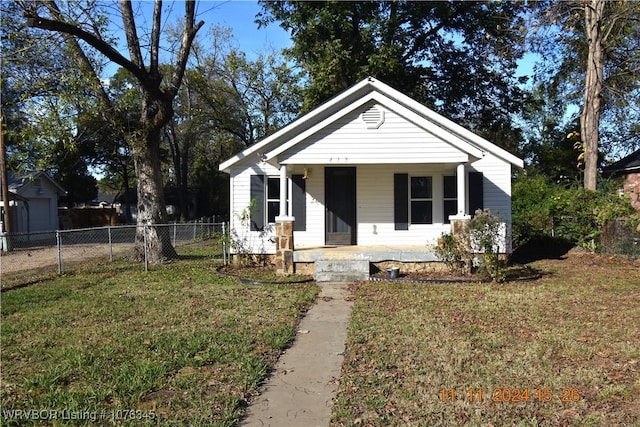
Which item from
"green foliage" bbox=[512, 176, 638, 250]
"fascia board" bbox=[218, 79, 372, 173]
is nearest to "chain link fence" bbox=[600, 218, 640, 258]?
"green foliage" bbox=[512, 176, 638, 250]

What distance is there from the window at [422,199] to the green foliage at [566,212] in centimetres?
247

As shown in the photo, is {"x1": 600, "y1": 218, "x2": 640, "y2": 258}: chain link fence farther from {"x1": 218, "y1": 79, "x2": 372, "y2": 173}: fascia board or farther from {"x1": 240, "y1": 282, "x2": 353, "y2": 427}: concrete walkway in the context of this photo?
{"x1": 240, "y1": 282, "x2": 353, "y2": 427}: concrete walkway

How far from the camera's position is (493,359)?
505 centimetres

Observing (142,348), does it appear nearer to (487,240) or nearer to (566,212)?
(487,240)

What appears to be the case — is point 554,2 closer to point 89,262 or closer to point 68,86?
point 68,86

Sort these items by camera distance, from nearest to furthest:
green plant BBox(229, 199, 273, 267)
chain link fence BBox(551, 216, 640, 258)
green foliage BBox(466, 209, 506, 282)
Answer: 1. green foliage BBox(466, 209, 506, 282)
2. chain link fence BBox(551, 216, 640, 258)
3. green plant BBox(229, 199, 273, 267)

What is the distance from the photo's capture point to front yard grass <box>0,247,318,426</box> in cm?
395

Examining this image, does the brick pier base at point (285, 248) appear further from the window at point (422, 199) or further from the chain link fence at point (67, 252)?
the window at point (422, 199)

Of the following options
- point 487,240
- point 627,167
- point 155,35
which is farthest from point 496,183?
point 627,167

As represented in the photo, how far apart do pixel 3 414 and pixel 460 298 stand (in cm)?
676

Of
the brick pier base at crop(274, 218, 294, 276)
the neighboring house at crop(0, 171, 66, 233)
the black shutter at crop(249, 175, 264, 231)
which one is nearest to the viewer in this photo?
the brick pier base at crop(274, 218, 294, 276)

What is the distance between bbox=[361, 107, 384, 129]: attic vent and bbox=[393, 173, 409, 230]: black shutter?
2139 mm

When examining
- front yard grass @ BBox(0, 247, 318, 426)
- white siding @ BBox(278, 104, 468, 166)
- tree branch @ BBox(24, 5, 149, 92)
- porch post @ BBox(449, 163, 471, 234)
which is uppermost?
tree branch @ BBox(24, 5, 149, 92)

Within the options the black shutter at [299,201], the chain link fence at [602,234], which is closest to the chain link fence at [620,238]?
the chain link fence at [602,234]
